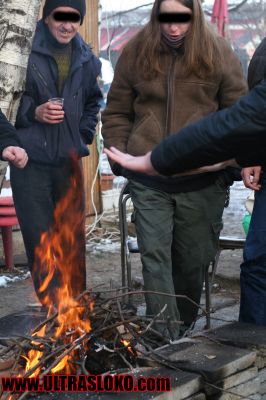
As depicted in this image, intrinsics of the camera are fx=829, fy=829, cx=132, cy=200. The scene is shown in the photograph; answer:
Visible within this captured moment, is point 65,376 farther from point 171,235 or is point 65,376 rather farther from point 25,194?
point 25,194

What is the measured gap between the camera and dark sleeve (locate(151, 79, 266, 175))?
3.36m

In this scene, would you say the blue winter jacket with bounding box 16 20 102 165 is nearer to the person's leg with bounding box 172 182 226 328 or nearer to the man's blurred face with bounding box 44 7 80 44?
the man's blurred face with bounding box 44 7 80 44

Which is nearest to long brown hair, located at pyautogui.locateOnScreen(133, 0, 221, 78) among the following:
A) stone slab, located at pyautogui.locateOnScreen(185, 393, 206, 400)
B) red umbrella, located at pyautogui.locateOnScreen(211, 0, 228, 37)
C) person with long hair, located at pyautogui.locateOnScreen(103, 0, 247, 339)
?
person with long hair, located at pyautogui.locateOnScreen(103, 0, 247, 339)

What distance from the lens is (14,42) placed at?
3.47m

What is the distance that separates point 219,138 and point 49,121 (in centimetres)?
238

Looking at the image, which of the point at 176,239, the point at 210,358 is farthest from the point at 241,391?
the point at 176,239

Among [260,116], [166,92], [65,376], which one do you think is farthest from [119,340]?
[166,92]

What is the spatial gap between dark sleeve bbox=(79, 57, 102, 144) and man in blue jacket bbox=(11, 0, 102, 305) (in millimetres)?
102

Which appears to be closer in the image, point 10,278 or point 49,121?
point 49,121

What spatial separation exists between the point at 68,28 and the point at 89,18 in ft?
11.5

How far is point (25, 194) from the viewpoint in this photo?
577 centimetres

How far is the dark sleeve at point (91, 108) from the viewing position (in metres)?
6.12

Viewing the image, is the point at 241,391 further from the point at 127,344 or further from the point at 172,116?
the point at 172,116

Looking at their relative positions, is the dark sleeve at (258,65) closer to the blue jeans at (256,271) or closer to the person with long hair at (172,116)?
the person with long hair at (172,116)
